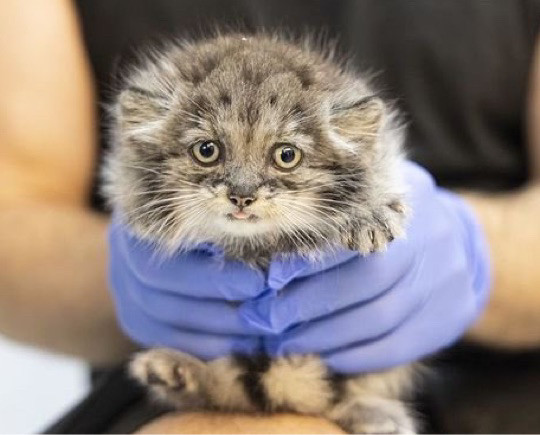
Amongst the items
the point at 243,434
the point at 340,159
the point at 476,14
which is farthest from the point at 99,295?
the point at 476,14

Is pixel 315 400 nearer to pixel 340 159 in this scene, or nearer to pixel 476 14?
pixel 340 159

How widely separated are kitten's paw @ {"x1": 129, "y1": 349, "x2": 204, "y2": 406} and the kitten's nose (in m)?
0.29

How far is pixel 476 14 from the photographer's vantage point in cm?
147

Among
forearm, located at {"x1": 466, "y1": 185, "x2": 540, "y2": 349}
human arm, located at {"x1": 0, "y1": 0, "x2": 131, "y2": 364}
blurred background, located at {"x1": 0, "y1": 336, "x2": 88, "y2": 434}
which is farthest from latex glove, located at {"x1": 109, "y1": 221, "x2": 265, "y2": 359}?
blurred background, located at {"x1": 0, "y1": 336, "x2": 88, "y2": 434}

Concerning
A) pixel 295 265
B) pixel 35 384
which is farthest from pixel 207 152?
pixel 35 384

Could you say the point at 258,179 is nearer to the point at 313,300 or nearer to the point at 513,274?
the point at 313,300

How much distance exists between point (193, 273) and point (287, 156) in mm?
253

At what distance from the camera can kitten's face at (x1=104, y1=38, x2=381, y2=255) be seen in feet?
3.34

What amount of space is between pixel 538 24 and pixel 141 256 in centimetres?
85

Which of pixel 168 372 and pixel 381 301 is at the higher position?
pixel 381 301

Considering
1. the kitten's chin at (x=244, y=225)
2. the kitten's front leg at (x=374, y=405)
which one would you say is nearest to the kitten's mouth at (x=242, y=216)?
the kitten's chin at (x=244, y=225)

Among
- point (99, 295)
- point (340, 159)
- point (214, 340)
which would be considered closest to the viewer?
point (340, 159)

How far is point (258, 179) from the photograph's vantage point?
101 centimetres

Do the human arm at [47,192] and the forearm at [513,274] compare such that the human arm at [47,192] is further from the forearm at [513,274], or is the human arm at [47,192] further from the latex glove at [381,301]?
the forearm at [513,274]
